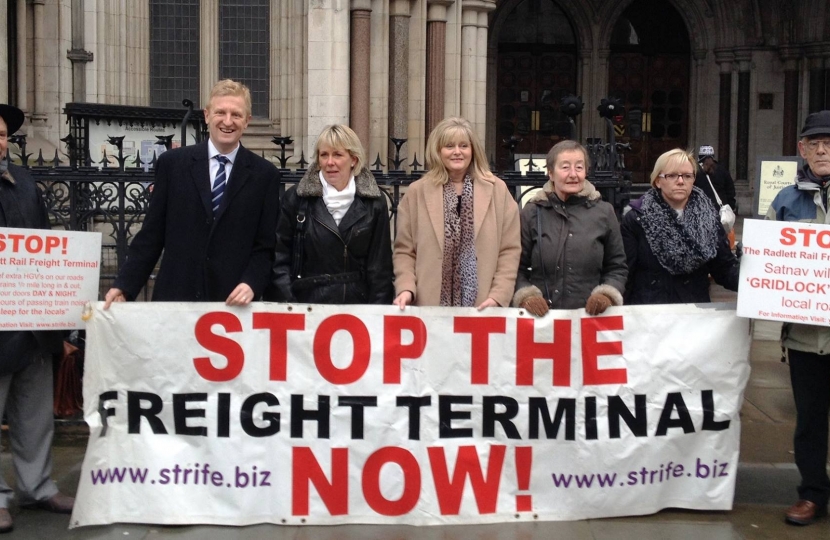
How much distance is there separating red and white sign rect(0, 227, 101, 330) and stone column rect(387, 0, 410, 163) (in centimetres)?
967

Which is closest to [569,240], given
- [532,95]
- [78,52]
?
[78,52]

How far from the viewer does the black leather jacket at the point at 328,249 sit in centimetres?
549

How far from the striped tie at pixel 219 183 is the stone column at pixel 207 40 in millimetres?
10017

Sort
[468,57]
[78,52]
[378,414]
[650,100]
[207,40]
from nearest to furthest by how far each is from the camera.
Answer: [378,414], [78,52], [207,40], [468,57], [650,100]

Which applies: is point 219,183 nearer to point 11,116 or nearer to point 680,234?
point 11,116

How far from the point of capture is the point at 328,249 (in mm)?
5500

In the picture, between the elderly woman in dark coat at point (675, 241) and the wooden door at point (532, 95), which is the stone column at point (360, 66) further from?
the wooden door at point (532, 95)

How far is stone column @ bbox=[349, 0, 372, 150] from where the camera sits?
1434cm

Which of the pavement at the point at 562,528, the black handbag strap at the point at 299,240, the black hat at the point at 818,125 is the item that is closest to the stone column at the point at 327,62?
the pavement at the point at 562,528

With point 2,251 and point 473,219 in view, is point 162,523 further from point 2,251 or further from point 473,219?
point 473,219

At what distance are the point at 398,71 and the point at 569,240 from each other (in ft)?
32.4

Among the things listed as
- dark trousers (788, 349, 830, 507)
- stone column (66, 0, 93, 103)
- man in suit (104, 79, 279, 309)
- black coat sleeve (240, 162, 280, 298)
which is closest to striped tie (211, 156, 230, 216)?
man in suit (104, 79, 279, 309)

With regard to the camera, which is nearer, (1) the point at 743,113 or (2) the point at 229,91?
(2) the point at 229,91

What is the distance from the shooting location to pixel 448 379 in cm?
536
